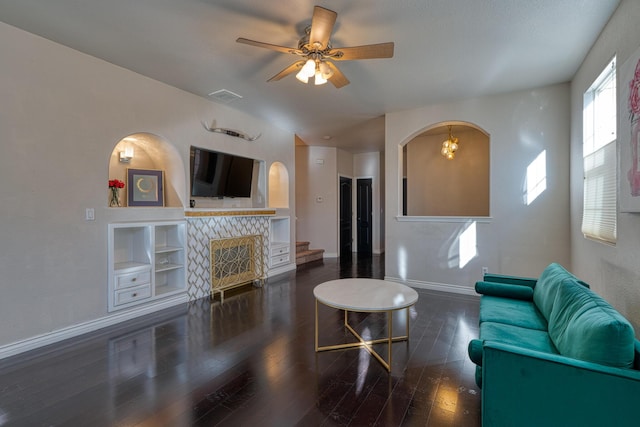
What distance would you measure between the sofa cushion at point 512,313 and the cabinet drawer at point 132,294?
11.5 feet

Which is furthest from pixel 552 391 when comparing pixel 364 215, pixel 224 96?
pixel 364 215

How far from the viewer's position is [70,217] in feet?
9.68

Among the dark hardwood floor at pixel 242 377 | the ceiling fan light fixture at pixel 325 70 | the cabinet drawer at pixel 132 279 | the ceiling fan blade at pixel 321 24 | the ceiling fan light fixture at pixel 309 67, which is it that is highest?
the ceiling fan blade at pixel 321 24

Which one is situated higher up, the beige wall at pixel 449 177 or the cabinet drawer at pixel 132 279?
the beige wall at pixel 449 177

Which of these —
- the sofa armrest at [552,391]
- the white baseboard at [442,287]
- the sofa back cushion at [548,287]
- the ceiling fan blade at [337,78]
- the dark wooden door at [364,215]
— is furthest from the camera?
the dark wooden door at [364,215]

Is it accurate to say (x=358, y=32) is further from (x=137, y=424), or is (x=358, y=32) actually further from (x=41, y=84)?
(x=137, y=424)

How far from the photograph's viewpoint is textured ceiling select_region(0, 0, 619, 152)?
2.31 meters

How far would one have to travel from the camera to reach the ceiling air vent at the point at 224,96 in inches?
156

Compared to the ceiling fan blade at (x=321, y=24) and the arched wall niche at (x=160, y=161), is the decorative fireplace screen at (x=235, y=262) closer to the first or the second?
the arched wall niche at (x=160, y=161)

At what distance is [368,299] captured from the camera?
2492 millimetres

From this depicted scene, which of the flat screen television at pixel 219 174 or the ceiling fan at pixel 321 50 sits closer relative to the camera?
the ceiling fan at pixel 321 50

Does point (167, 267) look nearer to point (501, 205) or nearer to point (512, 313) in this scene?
point (512, 313)

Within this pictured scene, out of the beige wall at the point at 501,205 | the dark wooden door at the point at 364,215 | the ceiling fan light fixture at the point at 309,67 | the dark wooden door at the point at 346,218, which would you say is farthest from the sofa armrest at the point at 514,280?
the dark wooden door at the point at 364,215

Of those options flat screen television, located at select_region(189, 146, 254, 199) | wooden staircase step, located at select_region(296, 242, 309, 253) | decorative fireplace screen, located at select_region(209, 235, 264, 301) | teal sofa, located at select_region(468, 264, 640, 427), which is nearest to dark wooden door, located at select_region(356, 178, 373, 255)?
wooden staircase step, located at select_region(296, 242, 309, 253)
